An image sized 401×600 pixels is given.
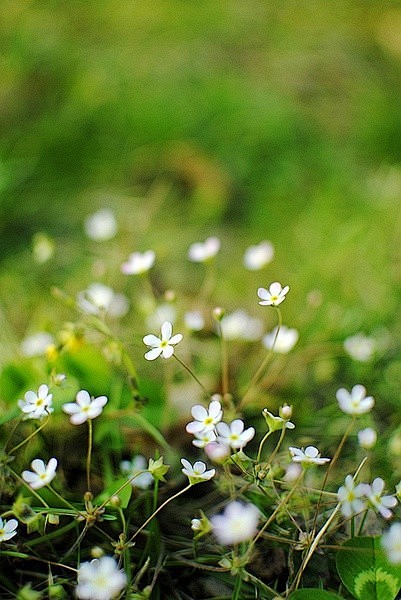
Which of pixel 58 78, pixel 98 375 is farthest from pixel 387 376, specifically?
pixel 58 78

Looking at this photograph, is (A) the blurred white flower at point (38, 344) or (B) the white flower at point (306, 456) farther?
Result: (A) the blurred white flower at point (38, 344)

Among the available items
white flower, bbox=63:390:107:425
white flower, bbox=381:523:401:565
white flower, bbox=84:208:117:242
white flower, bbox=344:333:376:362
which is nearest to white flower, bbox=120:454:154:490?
white flower, bbox=63:390:107:425

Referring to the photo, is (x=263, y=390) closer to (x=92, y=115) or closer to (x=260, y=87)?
(x=92, y=115)

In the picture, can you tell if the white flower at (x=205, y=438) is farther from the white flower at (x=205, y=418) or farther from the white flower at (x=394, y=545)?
the white flower at (x=394, y=545)

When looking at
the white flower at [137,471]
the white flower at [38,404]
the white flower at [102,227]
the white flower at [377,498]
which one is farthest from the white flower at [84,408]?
the white flower at [102,227]

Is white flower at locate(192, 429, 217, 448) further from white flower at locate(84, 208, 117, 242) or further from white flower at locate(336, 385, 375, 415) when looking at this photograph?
white flower at locate(84, 208, 117, 242)

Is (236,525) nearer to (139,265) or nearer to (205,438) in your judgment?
(205,438)

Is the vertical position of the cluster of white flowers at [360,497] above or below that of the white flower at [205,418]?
below

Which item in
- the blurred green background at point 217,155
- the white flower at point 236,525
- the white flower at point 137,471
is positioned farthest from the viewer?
the blurred green background at point 217,155
